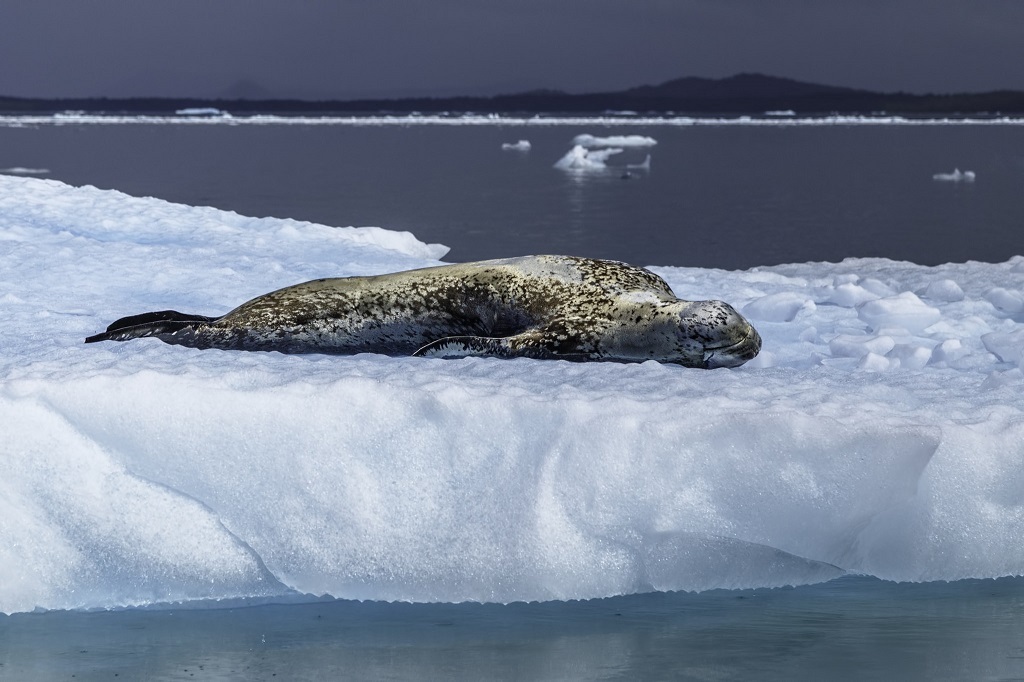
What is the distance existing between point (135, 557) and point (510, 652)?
3.69ft

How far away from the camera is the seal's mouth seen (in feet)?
14.9

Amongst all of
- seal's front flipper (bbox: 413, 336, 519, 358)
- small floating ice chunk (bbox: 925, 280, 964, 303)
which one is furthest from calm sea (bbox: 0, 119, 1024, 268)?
seal's front flipper (bbox: 413, 336, 519, 358)

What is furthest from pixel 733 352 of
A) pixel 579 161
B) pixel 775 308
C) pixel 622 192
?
pixel 579 161

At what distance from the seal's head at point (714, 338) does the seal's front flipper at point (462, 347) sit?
681 mm

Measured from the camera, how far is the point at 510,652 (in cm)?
304

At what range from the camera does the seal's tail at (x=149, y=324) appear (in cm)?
495

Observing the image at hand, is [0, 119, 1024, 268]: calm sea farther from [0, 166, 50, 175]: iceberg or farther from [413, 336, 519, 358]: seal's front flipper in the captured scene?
[413, 336, 519, 358]: seal's front flipper

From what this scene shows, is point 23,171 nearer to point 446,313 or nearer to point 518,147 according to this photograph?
point 518,147

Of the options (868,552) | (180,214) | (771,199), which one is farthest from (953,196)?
(868,552)

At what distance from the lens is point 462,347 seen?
184 inches

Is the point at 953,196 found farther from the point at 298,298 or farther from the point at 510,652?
the point at 510,652

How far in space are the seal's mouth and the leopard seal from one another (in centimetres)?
18

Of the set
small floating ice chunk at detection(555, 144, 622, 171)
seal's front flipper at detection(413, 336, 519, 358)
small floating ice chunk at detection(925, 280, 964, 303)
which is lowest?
small floating ice chunk at detection(555, 144, 622, 171)

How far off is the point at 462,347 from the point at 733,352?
104 centimetres
